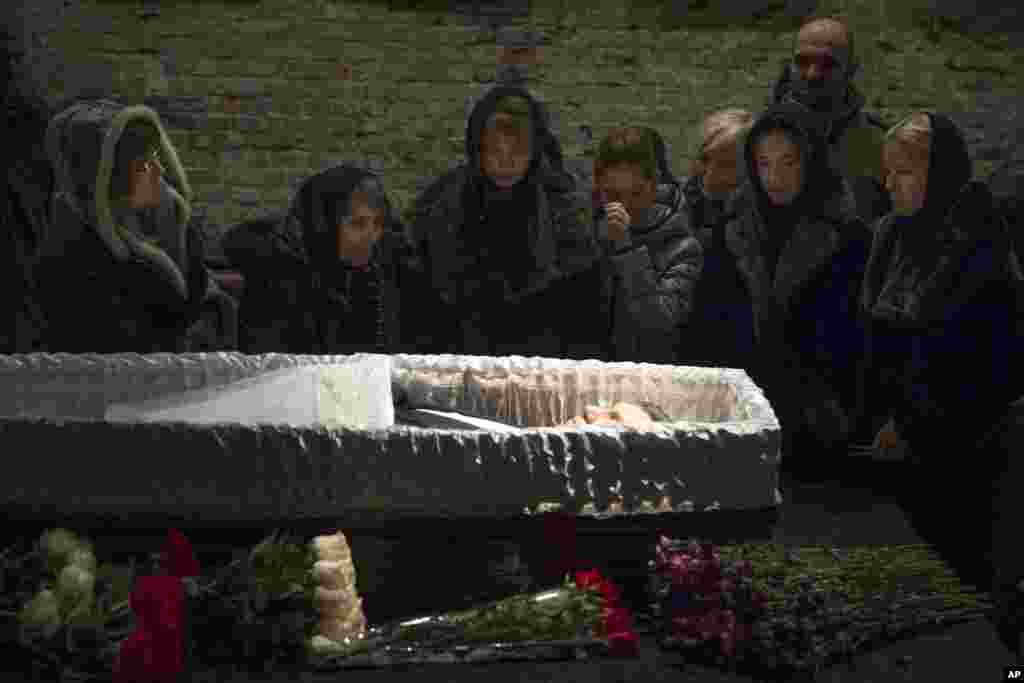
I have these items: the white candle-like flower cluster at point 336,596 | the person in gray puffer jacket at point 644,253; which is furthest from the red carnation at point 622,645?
the person in gray puffer jacket at point 644,253

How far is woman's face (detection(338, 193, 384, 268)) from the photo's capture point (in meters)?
5.57

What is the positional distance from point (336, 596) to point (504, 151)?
2.16m

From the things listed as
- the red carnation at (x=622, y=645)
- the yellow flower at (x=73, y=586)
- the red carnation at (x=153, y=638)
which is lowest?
the red carnation at (x=622, y=645)

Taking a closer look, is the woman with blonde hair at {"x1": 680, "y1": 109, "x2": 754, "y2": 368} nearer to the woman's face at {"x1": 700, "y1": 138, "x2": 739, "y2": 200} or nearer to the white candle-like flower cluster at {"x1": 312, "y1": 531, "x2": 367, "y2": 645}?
the woman's face at {"x1": 700, "y1": 138, "x2": 739, "y2": 200}

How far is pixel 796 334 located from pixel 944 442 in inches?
20.9

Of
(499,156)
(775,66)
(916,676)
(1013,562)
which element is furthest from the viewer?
(775,66)

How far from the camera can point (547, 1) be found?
6945 millimetres

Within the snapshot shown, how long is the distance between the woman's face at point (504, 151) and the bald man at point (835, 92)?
974 millimetres

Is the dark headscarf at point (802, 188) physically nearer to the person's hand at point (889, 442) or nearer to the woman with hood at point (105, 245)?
the person's hand at point (889, 442)

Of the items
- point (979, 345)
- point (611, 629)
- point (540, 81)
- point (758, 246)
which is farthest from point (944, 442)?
point (540, 81)

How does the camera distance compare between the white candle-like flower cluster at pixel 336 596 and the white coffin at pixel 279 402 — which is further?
the white coffin at pixel 279 402

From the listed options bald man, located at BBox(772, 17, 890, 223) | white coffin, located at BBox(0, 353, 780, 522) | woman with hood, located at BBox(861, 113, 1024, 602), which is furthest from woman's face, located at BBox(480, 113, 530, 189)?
white coffin, located at BBox(0, 353, 780, 522)

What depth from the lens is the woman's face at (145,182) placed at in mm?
5473

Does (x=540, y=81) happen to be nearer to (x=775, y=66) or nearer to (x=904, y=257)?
(x=775, y=66)
